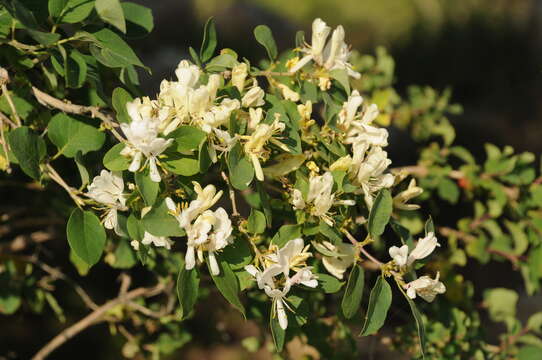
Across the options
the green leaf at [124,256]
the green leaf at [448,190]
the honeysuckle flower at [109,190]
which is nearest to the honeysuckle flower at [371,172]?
the honeysuckle flower at [109,190]

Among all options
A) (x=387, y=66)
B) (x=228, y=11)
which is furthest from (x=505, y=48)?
(x=387, y=66)

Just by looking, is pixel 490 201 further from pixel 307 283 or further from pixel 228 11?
pixel 228 11

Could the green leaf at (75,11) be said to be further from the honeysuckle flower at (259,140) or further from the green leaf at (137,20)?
the honeysuckle flower at (259,140)

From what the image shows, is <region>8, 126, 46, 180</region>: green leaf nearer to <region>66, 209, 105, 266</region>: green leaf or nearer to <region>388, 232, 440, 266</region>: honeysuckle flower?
<region>66, 209, 105, 266</region>: green leaf

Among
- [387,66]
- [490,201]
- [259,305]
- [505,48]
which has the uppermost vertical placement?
[387,66]

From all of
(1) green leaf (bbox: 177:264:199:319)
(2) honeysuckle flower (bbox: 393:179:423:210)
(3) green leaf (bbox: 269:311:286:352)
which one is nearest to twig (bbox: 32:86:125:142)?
(1) green leaf (bbox: 177:264:199:319)

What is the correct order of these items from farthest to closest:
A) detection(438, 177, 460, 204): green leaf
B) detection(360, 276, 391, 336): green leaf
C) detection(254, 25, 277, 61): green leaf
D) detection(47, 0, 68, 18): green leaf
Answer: detection(438, 177, 460, 204): green leaf < detection(254, 25, 277, 61): green leaf < detection(47, 0, 68, 18): green leaf < detection(360, 276, 391, 336): green leaf

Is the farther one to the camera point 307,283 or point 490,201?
point 490,201

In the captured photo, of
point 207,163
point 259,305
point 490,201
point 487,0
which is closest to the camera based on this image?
point 207,163
